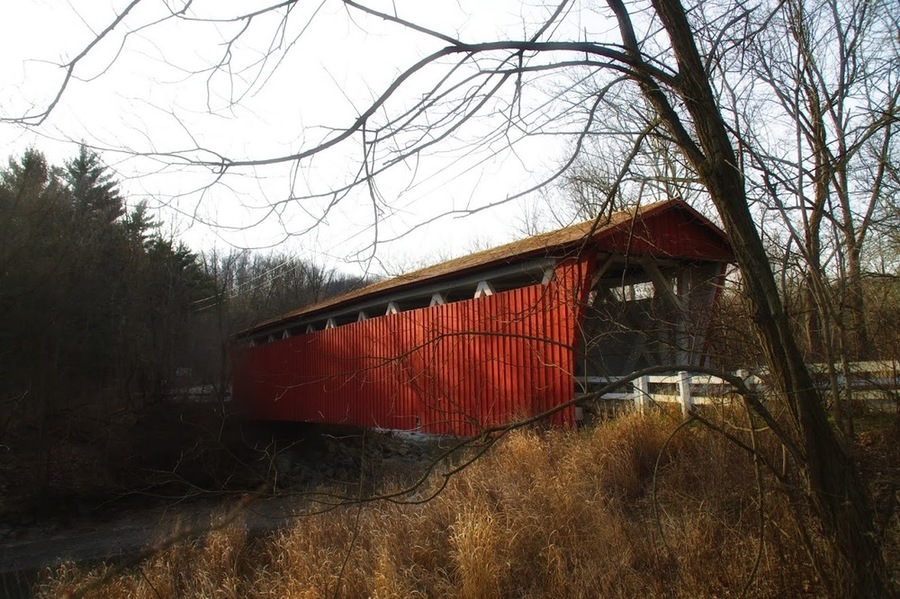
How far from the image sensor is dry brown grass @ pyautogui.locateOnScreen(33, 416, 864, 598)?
3.51m

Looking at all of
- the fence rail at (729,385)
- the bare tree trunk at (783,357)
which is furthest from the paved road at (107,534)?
the bare tree trunk at (783,357)

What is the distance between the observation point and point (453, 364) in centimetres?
941

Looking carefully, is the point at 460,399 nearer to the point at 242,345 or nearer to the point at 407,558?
the point at 407,558

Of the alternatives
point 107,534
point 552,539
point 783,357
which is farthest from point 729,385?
point 107,534

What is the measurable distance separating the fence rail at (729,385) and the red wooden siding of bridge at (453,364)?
728 millimetres

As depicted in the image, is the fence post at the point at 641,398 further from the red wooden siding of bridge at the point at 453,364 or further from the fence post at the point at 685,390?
the red wooden siding of bridge at the point at 453,364

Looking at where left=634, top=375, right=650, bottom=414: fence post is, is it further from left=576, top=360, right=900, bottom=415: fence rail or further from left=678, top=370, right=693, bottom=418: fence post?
left=678, top=370, right=693, bottom=418: fence post

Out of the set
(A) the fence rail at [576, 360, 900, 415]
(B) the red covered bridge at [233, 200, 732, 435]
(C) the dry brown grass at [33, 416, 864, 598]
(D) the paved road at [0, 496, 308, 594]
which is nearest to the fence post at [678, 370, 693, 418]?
(A) the fence rail at [576, 360, 900, 415]

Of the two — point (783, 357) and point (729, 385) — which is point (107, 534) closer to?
point (729, 385)

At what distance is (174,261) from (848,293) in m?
17.6

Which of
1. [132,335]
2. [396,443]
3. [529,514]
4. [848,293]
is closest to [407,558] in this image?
[529,514]

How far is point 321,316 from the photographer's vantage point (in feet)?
47.8

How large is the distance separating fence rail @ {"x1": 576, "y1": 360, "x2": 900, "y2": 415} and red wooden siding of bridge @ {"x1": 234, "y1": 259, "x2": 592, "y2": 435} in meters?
0.73

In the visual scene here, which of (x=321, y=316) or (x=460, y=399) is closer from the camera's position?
(x=460, y=399)
